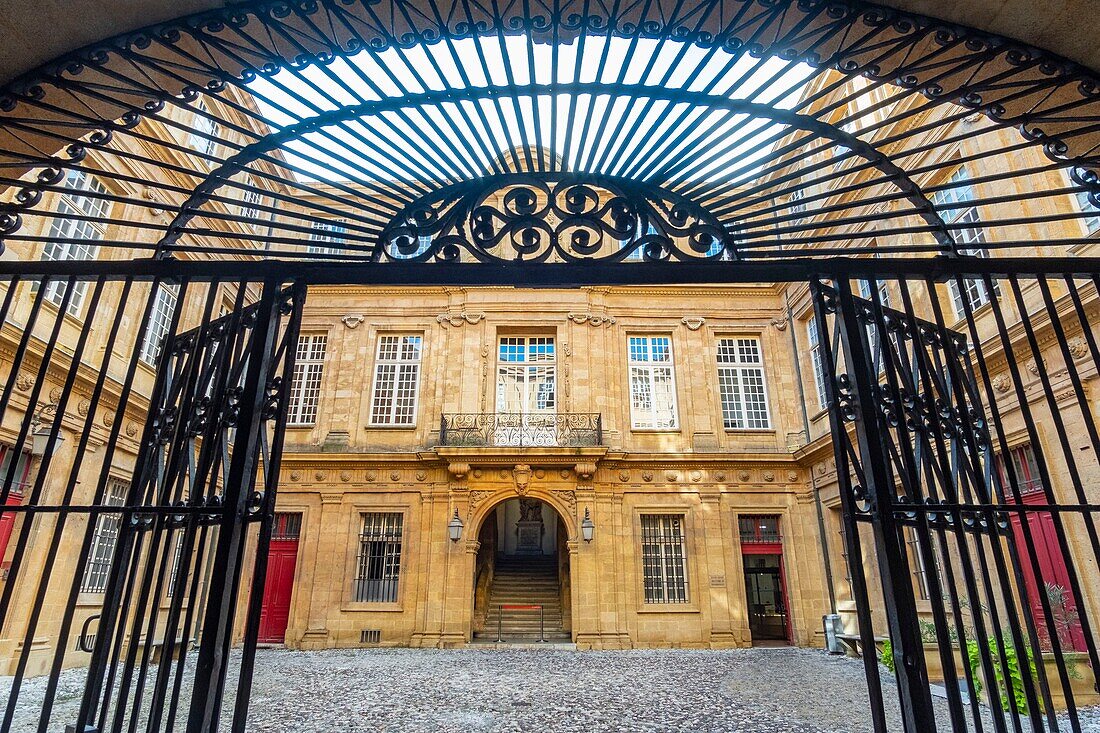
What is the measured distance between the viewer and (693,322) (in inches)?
576

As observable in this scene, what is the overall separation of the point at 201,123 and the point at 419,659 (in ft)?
32.8

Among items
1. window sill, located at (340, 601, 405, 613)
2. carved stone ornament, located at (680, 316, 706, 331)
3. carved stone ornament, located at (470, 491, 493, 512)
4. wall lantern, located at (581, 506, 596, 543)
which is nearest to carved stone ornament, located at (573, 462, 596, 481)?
wall lantern, located at (581, 506, 596, 543)

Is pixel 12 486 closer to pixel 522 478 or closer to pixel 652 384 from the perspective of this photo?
pixel 522 478

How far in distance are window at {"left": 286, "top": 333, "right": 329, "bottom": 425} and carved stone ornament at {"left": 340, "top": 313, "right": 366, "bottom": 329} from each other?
23.8 inches

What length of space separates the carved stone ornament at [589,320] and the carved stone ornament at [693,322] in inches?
68.7

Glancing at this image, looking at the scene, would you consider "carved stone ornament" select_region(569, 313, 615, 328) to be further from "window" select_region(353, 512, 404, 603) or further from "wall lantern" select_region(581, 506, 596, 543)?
"window" select_region(353, 512, 404, 603)

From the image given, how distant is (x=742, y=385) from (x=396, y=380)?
8.02 meters

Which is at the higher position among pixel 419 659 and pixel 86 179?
pixel 86 179

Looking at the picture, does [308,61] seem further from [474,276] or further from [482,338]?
[482,338]

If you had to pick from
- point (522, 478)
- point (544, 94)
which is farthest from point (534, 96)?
point (522, 478)

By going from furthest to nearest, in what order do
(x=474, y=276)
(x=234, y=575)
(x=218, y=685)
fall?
(x=474, y=276)
(x=234, y=575)
(x=218, y=685)

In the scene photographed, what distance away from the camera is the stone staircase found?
42.7 feet

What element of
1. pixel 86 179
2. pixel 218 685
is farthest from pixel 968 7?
pixel 86 179

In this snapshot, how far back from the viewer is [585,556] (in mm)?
12625
